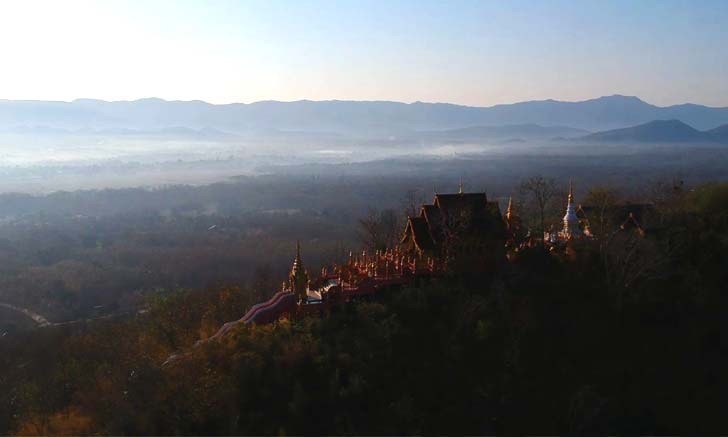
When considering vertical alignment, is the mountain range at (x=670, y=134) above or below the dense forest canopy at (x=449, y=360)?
above

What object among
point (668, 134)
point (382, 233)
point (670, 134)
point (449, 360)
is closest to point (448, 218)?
point (449, 360)

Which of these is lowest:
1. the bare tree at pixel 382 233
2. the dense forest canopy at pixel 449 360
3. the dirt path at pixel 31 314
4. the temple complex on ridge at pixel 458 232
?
the dirt path at pixel 31 314

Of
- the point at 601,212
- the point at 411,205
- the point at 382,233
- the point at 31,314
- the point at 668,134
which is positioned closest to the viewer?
the point at 601,212

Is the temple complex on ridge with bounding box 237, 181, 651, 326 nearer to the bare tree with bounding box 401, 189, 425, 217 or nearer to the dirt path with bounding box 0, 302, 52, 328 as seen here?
the bare tree with bounding box 401, 189, 425, 217

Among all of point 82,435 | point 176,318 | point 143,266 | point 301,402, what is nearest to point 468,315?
point 301,402

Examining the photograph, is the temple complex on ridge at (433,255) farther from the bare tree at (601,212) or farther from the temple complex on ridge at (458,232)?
the bare tree at (601,212)

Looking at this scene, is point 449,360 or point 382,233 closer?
point 449,360

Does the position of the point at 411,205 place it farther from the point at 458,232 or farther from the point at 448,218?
the point at 458,232

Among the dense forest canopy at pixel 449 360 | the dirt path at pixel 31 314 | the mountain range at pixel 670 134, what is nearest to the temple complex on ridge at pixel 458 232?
the dense forest canopy at pixel 449 360

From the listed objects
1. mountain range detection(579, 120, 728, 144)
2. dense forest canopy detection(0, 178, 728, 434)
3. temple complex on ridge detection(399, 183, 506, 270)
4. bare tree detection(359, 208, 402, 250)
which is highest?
mountain range detection(579, 120, 728, 144)

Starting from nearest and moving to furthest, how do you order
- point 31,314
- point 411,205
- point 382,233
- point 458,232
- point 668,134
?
point 458,232, point 411,205, point 382,233, point 31,314, point 668,134

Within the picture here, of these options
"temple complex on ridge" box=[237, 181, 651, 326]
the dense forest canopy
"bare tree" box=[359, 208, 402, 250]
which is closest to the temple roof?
"temple complex on ridge" box=[237, 181, 651, 326]
